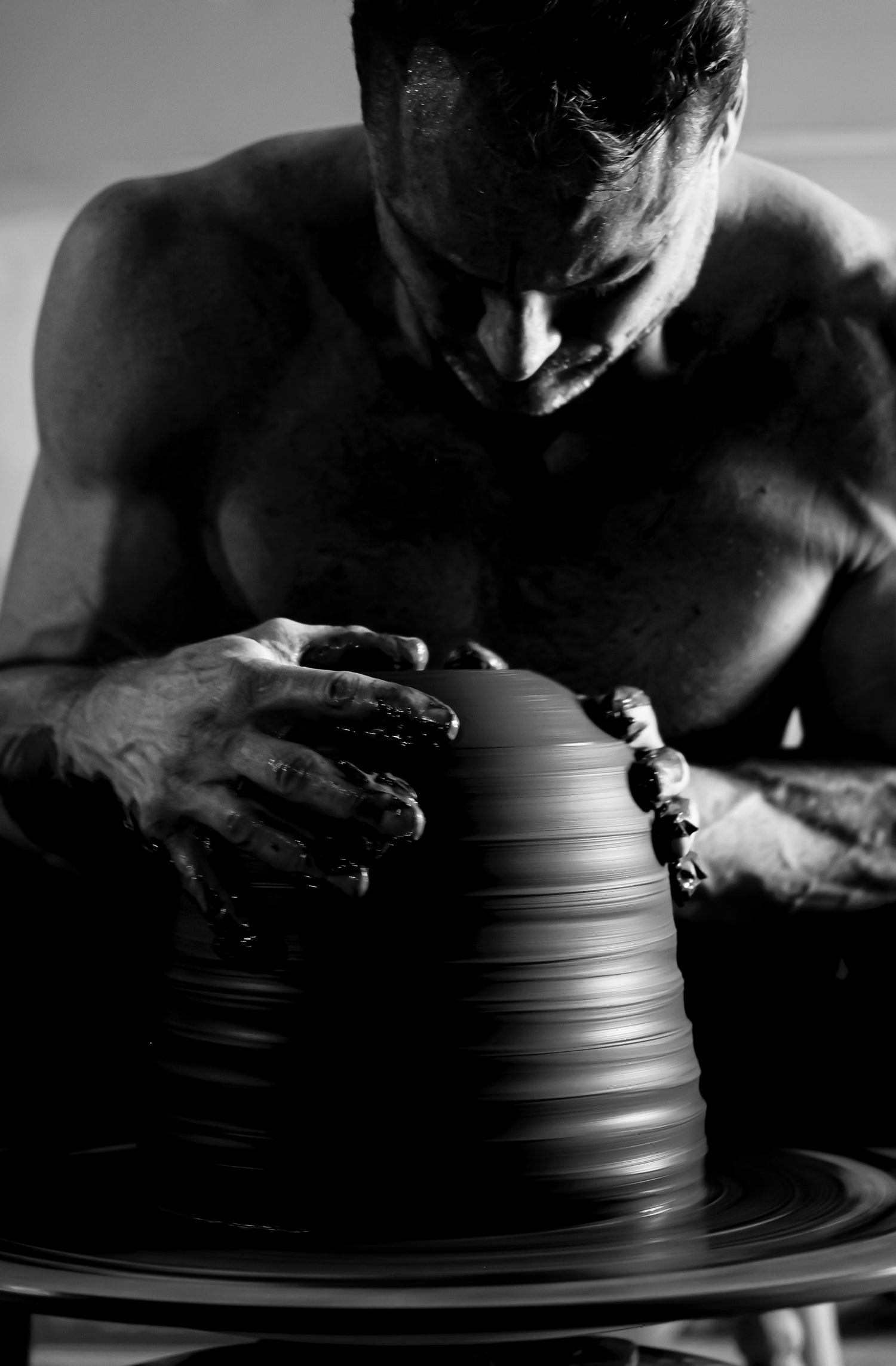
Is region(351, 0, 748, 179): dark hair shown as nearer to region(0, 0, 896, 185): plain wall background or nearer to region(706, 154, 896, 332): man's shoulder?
region(706, 154, 896, 332): man's shoulder

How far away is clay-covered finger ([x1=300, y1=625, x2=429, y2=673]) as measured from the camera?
851 millimetres

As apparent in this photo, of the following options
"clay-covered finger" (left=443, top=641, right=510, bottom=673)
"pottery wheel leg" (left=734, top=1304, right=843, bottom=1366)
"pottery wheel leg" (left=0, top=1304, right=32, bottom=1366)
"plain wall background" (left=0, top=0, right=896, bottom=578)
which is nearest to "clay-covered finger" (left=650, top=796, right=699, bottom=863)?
"clay-covered finger" (left=443, top=641, right=510, bottom=673)

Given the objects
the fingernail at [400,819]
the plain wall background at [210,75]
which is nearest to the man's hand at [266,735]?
the fingernail at [400,819]

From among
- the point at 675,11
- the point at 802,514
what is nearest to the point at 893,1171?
the point at 802,514

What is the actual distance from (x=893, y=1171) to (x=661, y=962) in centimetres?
20

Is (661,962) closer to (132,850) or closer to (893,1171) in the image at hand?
(893,1171)

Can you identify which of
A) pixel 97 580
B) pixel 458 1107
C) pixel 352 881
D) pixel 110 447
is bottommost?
pixel 458 1107

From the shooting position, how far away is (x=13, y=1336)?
884mm

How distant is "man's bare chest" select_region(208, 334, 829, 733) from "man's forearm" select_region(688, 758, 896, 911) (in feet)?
0.26

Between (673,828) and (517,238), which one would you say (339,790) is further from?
(517,238)

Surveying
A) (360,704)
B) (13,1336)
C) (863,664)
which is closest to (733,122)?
(863,664)

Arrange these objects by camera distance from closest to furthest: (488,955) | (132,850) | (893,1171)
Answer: (488,955), (893,1171), (132,850)

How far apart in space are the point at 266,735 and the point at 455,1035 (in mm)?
168

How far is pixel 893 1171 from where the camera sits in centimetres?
90
